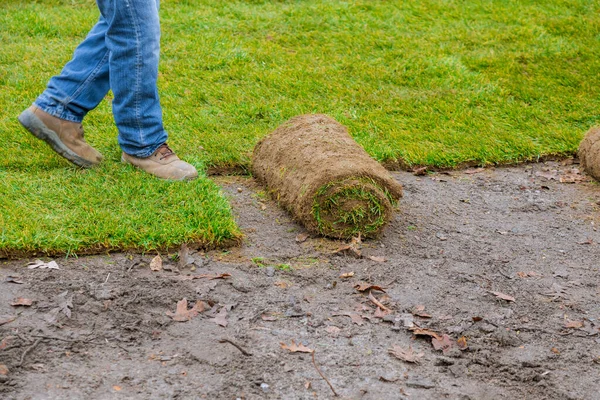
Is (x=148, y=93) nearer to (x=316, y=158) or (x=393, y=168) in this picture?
(x=316, y=158)

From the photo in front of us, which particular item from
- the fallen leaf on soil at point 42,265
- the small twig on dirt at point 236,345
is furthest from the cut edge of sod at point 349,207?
the fallen leaf on soil at point 42,265

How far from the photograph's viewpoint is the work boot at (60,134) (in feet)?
15.7

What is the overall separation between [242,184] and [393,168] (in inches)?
45.4

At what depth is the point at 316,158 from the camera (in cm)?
446

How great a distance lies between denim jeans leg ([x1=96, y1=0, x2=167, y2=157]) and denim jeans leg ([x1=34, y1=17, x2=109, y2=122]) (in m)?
0.24

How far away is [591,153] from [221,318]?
327cm

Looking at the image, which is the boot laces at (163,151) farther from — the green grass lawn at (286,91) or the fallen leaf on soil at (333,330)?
the fallen leaf on soil at (333,330)

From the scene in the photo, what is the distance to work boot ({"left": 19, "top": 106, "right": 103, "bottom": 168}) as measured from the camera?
4785 mm

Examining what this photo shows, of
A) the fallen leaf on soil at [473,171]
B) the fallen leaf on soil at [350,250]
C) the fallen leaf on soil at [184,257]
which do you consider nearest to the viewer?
the fallen leaf on soil at [184,257]

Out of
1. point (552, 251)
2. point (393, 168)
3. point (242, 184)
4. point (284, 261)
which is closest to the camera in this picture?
point (284, 261)

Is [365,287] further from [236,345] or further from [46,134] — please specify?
[46,134]

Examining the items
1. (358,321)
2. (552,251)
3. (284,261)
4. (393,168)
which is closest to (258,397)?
(358,321)

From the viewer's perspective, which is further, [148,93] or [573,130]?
[573,130]

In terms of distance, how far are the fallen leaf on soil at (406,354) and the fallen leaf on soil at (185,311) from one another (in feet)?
2.86
